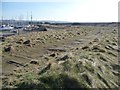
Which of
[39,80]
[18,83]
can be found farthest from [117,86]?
[18,83]

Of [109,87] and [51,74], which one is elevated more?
[51,74]

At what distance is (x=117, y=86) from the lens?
13.2m

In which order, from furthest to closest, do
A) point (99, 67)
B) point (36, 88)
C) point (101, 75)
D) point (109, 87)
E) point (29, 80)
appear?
point (99, 67)
point (101, 75)
point (109, 87)
point (29, 80)
point (36, 88)

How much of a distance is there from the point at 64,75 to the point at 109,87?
2.63 meters

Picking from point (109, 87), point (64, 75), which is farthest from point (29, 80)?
point (109, 87)

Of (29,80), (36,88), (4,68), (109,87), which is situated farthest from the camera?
(4,68)

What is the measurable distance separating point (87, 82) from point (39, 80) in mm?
Answer: 2275

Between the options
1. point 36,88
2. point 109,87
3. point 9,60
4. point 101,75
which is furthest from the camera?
point 9,60

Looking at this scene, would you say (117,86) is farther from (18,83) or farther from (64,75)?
(18,83)

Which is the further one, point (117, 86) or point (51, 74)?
point (117, 86)

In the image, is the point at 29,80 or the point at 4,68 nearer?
the point at 29,80

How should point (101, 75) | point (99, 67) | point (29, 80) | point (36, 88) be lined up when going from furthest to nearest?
point (99, 67)
point (101, 75)
point (29, 80)
point (36, 88)

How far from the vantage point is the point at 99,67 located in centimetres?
1469

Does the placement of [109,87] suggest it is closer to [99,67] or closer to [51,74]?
[99,67]
